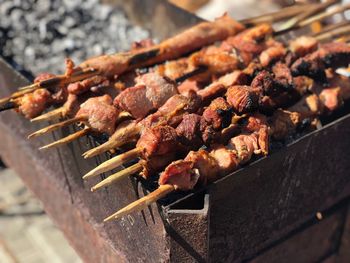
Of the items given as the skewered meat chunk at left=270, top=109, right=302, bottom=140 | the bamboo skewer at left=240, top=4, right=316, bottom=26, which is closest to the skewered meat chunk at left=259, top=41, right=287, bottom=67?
the skewered meat chunk at left=270, top=109, right=302, bottom=140

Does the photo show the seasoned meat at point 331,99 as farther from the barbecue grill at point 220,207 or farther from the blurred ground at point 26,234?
the blurred ground at point 26,234

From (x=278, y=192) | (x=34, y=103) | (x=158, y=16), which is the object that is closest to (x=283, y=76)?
(x=278, y=192)

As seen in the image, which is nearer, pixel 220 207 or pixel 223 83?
pixel 220 207

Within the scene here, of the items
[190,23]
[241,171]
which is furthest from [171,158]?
[190,23]

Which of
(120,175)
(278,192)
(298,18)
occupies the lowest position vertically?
(278,192)

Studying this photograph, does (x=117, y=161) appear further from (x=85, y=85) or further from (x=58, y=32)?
(x=58, y=32)

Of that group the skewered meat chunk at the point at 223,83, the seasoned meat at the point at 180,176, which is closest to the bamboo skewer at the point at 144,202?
the seasoned meat at the point at 180,176

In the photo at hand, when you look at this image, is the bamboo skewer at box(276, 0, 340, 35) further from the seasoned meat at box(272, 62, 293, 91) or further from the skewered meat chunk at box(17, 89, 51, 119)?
the skewered meat chunk at box(17, 89, 51, 119)

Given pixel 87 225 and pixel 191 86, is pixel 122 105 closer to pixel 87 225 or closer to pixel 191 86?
pixel 191 86
